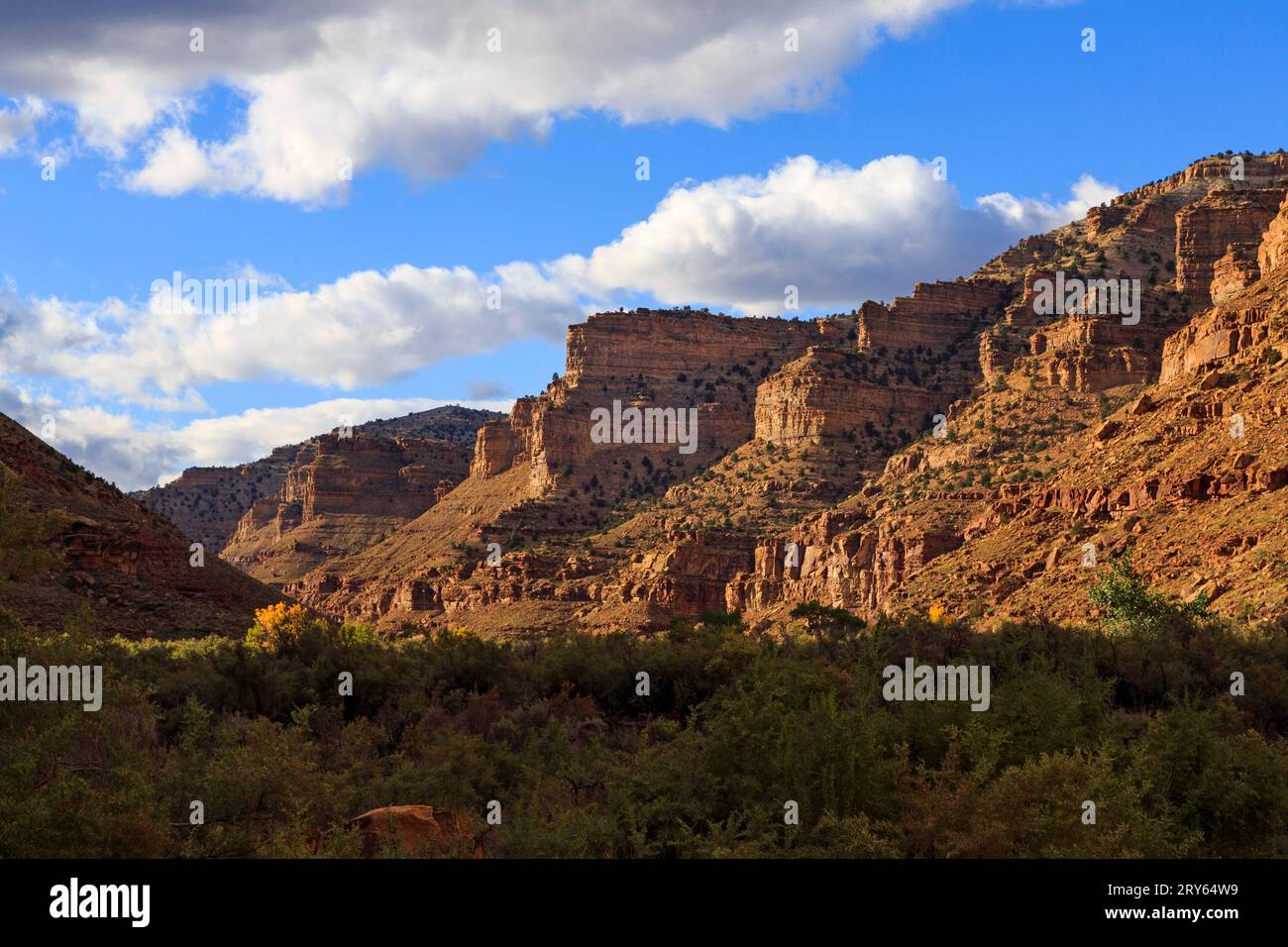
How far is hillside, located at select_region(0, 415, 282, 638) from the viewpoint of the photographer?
42094mm

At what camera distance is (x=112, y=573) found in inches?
1786

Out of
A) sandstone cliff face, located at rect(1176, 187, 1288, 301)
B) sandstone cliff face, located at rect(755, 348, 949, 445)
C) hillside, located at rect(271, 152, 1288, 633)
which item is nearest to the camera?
hillside, located at rect(271, 152, 1288, 633)

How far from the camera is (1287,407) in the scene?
52094mm

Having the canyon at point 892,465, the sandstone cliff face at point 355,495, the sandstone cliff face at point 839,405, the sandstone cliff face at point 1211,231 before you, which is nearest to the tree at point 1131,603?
the canyon at point 892,465

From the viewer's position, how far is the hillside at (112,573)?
4209cm

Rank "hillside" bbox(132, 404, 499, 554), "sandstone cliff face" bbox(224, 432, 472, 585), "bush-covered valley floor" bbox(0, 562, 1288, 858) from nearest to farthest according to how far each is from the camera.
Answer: "bush-covered valley floor" bbox(0, 562, 1288, 858) < "sandstone cliff face" bbox(224, 432, 472, 585) < "hillside" bbox(132, 404, 499, 554)

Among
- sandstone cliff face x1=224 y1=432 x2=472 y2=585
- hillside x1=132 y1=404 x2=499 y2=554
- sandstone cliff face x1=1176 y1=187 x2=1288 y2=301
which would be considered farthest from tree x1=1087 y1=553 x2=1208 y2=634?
hillside x1=132 y1=404 x2=499 y2=554

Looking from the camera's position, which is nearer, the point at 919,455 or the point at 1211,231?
the point at 919,455

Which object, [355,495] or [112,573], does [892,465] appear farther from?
[355,495]

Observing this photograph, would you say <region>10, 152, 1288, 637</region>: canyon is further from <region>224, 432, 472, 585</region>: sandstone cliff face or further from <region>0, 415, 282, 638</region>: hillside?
<region>0, 415, 282, 638</region>: hillside

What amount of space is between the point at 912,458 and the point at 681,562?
669 inches

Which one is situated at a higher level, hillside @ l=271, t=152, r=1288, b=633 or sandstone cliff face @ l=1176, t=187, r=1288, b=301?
sandstone cliff face @ l=1176, t=187, r=1288, b=301

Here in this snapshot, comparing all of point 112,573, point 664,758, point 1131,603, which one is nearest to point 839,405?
point 1131,603
